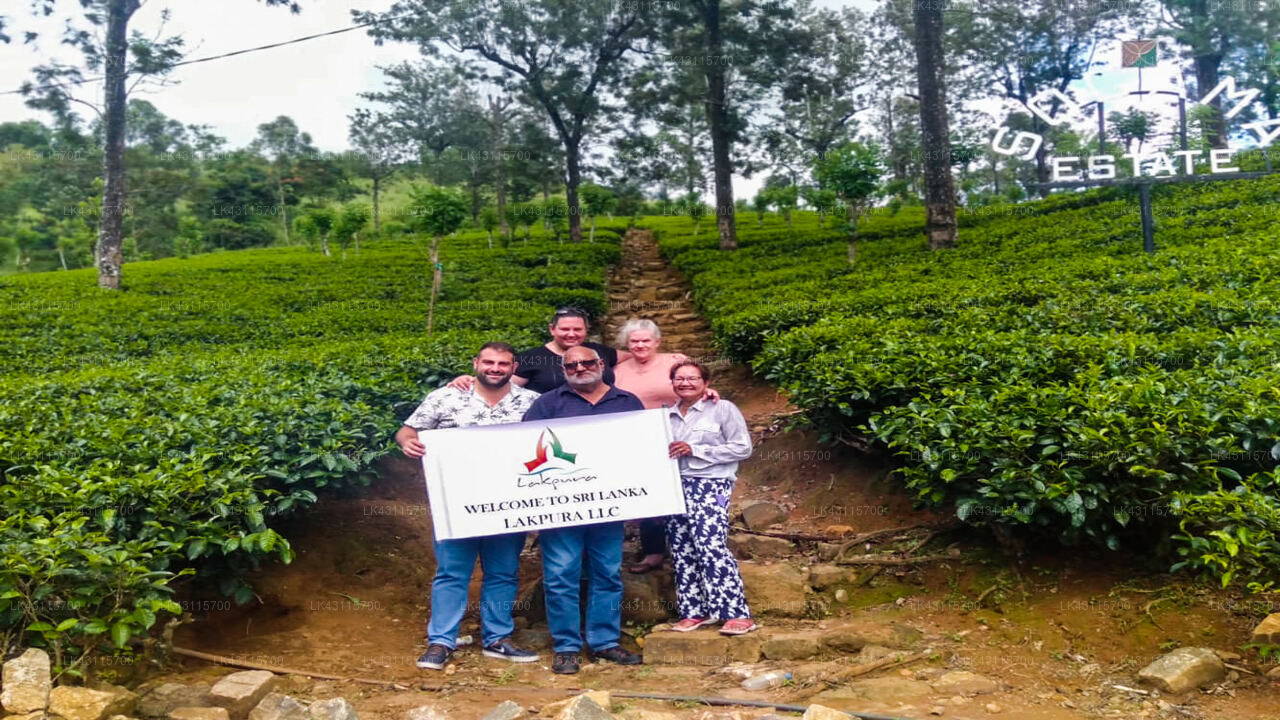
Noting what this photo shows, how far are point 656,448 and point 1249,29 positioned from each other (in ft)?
81.9

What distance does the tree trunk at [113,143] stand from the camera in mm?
15203

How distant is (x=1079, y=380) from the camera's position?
4227 millimetres

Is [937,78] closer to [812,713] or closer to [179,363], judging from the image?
[179,363]

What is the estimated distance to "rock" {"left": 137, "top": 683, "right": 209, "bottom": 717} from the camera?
9.59 ft

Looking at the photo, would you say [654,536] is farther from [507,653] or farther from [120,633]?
[120,633]

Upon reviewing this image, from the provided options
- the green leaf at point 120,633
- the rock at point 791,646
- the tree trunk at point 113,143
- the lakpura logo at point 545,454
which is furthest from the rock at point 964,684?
the tree trunk at point 113,143

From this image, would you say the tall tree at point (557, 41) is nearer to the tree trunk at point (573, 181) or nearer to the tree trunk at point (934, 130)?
the tree trunk at point (573, 181)

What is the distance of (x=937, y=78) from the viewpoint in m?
12.8

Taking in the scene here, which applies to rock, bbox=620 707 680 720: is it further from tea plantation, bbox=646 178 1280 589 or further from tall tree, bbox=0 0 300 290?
tall tree, bbox=0 0 300 290

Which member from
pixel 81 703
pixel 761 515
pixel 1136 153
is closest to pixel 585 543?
pixel 761 515

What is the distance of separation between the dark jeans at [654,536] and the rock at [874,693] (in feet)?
5.57

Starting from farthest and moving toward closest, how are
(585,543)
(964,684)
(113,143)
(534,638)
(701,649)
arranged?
(113,143) → (534,638) → (585,543) → (701,649) → (964,684)

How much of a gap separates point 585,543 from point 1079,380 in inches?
105

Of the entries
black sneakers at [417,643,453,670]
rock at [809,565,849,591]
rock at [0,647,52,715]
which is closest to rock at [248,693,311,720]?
rock at [0,647,52,715]
